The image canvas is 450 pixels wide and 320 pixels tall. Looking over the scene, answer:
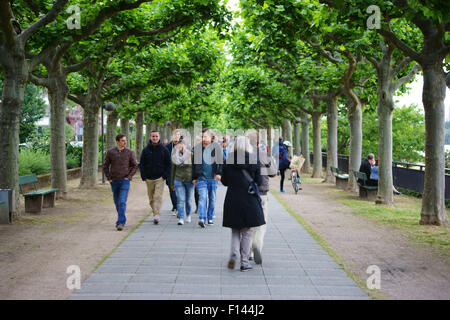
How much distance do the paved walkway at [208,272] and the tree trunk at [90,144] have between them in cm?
1043

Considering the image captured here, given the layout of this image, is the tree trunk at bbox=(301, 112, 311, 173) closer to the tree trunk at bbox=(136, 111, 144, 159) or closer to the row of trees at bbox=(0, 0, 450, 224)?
the row of trees at bbox=(0, 0, 450, 224)

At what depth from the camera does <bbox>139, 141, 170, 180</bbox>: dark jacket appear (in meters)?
11.0

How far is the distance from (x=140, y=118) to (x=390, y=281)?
2540 cm

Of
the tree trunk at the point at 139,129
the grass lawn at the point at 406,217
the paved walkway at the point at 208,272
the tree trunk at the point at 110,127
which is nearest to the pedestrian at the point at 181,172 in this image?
the paved walkway at the point at 208,272

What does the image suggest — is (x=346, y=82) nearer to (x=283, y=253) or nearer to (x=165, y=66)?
(x=165, y=66)

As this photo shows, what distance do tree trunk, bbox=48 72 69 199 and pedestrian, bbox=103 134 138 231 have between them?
18.4ft

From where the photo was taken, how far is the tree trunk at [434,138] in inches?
441

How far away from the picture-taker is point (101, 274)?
658 cm

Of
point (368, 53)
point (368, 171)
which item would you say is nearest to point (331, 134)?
point (368, 171)

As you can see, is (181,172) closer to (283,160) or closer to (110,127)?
(283,160)

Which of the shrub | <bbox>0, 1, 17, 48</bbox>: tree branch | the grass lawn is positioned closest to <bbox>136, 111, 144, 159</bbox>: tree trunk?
the shrub

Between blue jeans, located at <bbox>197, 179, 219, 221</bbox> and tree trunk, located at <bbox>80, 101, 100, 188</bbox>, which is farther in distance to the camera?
tree trunk, located at <bbox>80, 101, 100, 188</bbox>

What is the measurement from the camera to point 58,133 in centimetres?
1551

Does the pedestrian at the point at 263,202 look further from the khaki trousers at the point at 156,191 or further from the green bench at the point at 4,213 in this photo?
the green bench at the point at 4,213
